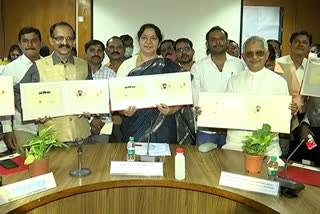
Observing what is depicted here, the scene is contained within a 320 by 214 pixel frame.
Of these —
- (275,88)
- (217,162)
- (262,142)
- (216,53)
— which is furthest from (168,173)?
(216,53)

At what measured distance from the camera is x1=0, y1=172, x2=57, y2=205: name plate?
1.67 meters

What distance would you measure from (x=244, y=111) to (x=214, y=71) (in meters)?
0.80

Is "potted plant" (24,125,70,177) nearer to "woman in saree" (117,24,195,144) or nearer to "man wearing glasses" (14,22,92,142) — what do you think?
"man wearing glasses" (14,22,92,142)

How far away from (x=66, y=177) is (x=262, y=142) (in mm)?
1047

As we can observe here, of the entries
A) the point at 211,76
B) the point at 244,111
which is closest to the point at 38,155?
the point at 244,111

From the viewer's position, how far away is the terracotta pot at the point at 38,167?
6.13 ft

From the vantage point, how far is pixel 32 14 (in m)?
6.74

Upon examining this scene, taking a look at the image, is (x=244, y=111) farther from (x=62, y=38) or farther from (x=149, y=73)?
(x=62, y=38)

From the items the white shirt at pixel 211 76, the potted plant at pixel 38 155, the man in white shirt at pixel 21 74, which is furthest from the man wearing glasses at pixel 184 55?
the potted plant at pixel 38 155

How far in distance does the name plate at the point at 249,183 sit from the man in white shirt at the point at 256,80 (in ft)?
2.10

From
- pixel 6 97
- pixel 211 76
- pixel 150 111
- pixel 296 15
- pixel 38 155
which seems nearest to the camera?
pixel 38 155

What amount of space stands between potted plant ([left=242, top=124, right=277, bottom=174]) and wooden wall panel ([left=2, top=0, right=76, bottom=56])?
17.7 ft

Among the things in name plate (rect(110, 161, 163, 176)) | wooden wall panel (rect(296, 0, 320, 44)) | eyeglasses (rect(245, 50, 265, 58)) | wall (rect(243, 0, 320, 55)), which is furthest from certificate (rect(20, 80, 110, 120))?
wooden wall panel (rect(296, 0, 320, 44))

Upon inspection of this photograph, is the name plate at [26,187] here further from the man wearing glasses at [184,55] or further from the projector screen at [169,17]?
the projector screen at [169,17]
